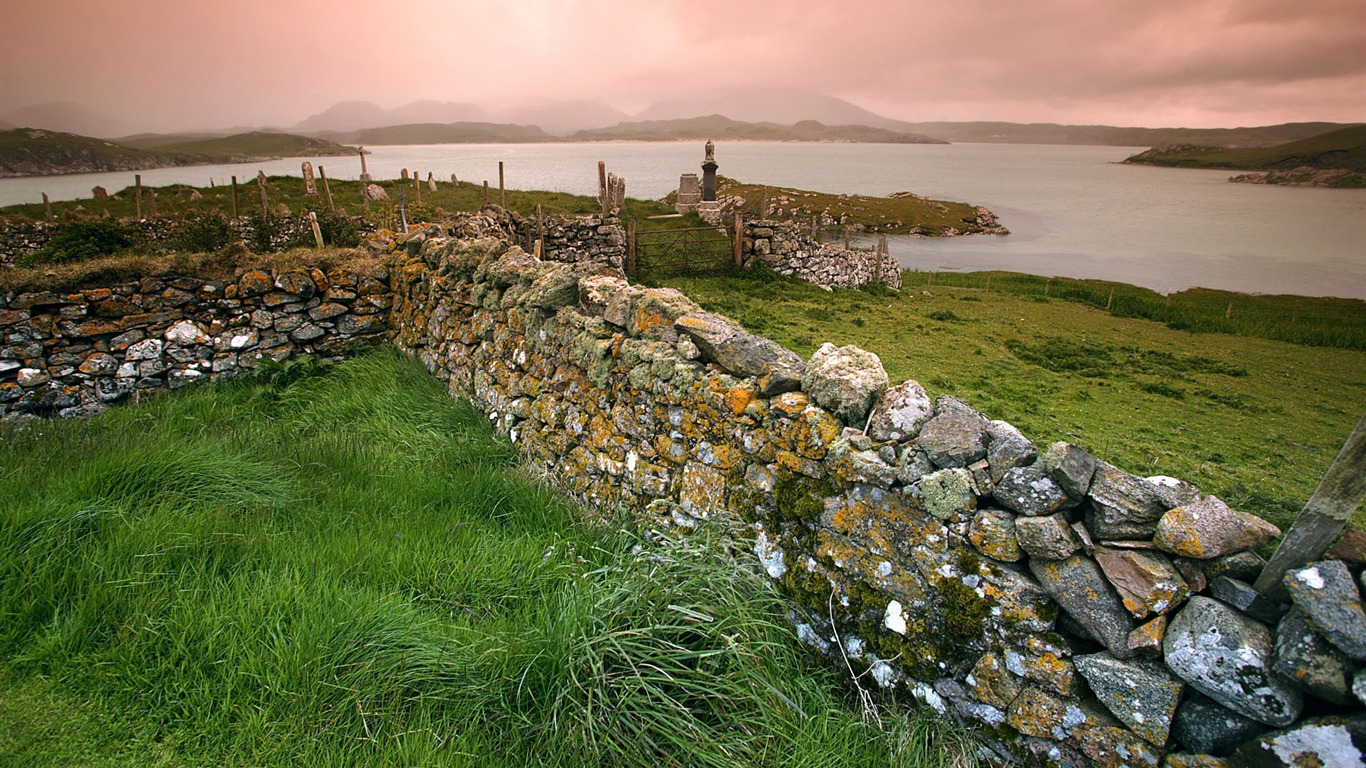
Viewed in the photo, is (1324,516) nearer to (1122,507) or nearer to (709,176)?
(1122,507)

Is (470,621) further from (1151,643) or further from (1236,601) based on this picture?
(1236,601)

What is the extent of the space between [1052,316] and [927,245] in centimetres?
3752

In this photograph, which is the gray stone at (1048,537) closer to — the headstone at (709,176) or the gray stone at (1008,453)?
the gray stone at (1008,453)

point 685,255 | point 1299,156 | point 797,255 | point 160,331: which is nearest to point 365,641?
point 160,331

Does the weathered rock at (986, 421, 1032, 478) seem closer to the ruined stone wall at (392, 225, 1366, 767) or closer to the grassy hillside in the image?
the ruined stone wall at (392, 225, 1366, 767)

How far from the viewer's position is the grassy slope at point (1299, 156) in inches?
3679

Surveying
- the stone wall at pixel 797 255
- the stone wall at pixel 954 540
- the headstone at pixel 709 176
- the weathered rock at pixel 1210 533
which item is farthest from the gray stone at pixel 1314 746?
the headstone at pixel 709 176

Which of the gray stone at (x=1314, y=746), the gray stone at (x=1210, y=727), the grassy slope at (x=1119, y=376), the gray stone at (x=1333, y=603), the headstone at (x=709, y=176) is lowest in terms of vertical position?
the grassy slope at (x=1119, y=376)

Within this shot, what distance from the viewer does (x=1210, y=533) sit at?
2244 millimetres

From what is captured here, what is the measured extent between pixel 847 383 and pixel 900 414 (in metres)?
0.36

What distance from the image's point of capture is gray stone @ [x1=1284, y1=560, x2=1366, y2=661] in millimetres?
1862

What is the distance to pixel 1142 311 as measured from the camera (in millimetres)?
20031

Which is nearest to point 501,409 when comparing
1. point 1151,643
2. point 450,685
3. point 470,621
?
point 470,621

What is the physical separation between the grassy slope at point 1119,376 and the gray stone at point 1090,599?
16.0ft
